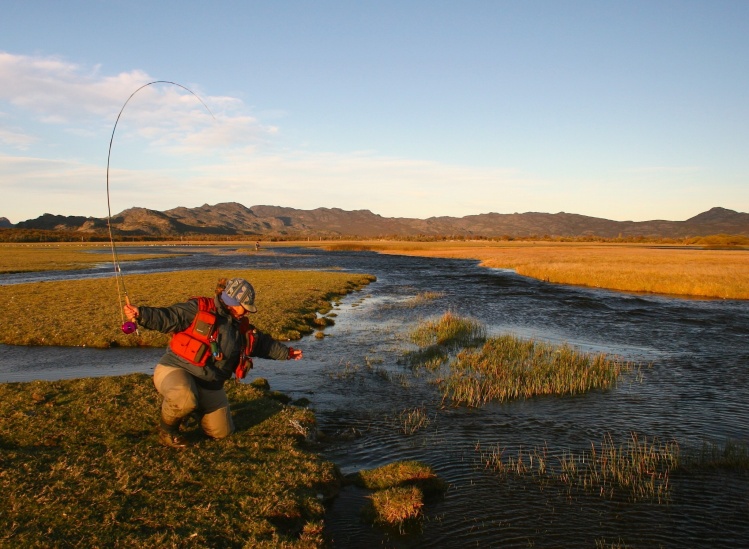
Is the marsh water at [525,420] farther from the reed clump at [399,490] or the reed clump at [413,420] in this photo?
the reed clump at [399,490]

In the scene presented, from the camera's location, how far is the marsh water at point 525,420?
7922 mm

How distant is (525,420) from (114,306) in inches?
900

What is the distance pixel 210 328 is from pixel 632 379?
13.8 meters

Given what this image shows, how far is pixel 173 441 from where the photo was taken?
29.0 ft

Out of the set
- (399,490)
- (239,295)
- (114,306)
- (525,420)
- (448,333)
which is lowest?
(525,420)

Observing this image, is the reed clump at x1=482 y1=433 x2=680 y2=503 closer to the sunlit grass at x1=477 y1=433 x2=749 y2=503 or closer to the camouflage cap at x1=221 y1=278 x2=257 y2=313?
the sunlit grass at x1=477 y1=433 x2=749 y2=503

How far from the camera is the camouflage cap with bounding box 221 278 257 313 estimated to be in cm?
859

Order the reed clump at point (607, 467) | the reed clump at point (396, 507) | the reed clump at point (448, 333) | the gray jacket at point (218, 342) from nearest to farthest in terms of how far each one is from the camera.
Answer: the reed clump at point (396, 507), the gray jacket at point (218, 342), the reed clump at point (607, 467), the reed clump at point (448, 333)

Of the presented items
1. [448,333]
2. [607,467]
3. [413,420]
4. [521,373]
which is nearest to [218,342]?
[413,420]

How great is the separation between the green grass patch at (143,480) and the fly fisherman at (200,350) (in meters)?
0.79

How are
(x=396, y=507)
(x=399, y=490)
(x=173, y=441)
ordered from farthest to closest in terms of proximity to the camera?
(x=173, y=441) < (x=399, y=490) < (x=396, y=507)

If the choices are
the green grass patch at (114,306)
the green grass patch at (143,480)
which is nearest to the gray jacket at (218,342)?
the green grass patch at (143,480)

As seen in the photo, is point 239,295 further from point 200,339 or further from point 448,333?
point 448,333

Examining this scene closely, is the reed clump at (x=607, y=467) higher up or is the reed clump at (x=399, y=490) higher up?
the reed clump at (x=399, y=490)
